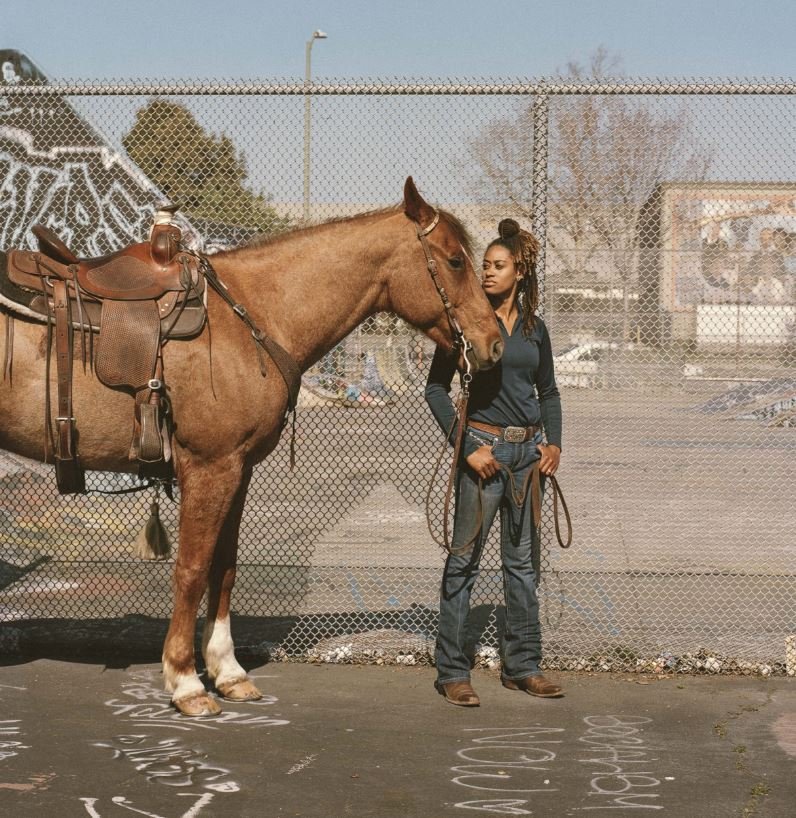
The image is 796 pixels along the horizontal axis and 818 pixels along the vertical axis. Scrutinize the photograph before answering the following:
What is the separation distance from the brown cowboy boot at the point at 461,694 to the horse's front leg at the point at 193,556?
1077 millimetres

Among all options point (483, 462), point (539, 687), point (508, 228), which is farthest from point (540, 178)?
point (539, 687)

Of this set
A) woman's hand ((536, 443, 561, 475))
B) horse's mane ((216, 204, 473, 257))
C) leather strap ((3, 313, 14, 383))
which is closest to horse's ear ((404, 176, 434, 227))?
horse's mane ((216, 204, 473, 257))

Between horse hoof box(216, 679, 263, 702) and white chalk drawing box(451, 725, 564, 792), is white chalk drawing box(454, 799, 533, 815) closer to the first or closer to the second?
white chalk drawing box(451, 725, 564, 792)

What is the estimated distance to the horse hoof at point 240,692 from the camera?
5637 mm

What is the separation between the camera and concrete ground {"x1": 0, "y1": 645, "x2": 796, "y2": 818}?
4.35m

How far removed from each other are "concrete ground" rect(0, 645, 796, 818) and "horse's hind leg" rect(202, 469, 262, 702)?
0.15m

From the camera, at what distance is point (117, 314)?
209 inches

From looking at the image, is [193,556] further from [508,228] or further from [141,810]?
[508,228]

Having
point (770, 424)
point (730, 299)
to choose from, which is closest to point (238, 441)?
point (730, 299)

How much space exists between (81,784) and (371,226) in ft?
8.92

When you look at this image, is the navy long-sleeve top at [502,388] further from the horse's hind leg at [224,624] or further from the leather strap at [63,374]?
the leather strap at [63,374]

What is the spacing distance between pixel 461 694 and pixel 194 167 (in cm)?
311

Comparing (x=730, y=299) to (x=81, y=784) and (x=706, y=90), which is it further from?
(x=81, y=784)

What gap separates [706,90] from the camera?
6125mm
